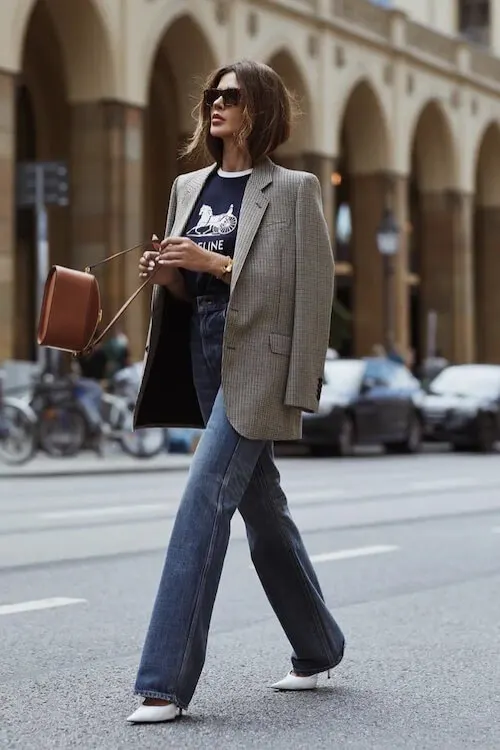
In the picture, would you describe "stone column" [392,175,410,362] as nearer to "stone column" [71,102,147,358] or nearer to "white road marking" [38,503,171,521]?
"stone column" [71,102,147,358]

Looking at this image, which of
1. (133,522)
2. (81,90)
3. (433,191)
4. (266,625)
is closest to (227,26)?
(81,90)

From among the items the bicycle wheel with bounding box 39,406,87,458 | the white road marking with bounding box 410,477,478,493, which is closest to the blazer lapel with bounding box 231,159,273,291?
the white road marking with bounding box 410,477,478,493

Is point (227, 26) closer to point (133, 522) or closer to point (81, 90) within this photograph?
point (81, 90)

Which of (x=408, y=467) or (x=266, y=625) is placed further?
(x=408, y=467)

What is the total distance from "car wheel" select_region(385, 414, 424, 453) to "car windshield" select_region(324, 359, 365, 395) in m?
1.66

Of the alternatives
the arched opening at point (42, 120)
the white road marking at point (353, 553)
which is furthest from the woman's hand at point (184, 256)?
the arched opening at point (42, 120)

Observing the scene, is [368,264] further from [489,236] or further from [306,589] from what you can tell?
[306,589]

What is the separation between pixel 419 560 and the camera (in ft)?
31.6

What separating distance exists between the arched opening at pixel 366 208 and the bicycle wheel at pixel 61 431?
793 inches

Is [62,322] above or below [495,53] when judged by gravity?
below

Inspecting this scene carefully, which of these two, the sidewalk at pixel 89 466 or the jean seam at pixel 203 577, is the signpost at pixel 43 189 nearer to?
the sidewalk at pixel 89 466

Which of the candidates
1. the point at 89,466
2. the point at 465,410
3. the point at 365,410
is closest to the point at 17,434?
the point at 89,466

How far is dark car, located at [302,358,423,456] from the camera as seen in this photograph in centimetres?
2323

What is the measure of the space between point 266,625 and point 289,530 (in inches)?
71.4
